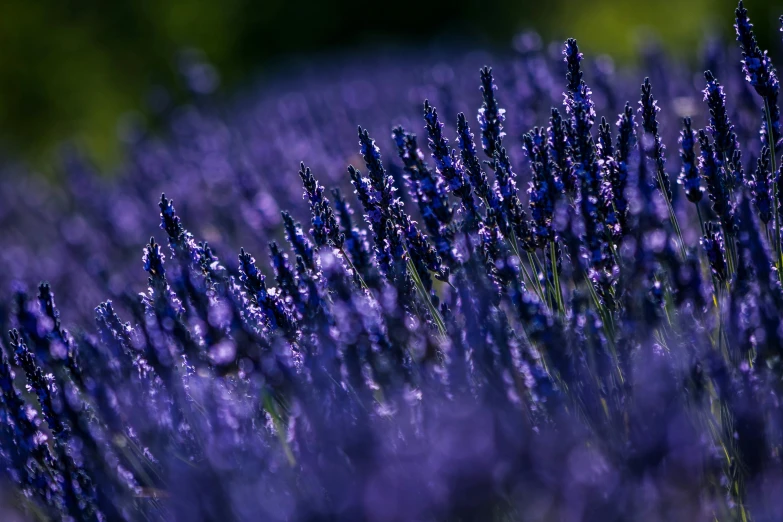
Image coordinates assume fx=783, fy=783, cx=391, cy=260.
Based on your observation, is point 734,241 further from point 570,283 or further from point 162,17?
point 162,17

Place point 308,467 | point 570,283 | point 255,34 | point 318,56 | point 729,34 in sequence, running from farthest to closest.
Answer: point 255,34, point 318,56, point 729,34, point 570,283, point 308,467

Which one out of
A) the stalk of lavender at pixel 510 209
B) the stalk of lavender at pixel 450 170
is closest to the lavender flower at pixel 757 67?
the stalk of lavender at pixel 510 209

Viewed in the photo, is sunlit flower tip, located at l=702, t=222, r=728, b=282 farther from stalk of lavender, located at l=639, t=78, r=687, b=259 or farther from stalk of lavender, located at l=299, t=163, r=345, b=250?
stalk of lavender, located at l=299, t=163, r=345, b=250

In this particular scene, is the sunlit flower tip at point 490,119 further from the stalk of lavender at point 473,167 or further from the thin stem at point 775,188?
the thin stem at point 775,188

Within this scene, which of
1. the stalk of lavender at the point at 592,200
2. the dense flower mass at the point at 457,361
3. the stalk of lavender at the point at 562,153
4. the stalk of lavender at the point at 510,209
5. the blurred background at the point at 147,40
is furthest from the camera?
the blurred background at the point at 147,40

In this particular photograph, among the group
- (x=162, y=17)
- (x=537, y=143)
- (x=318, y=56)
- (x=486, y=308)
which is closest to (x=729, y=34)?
(x=318, y=56)

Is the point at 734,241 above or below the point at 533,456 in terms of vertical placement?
above
